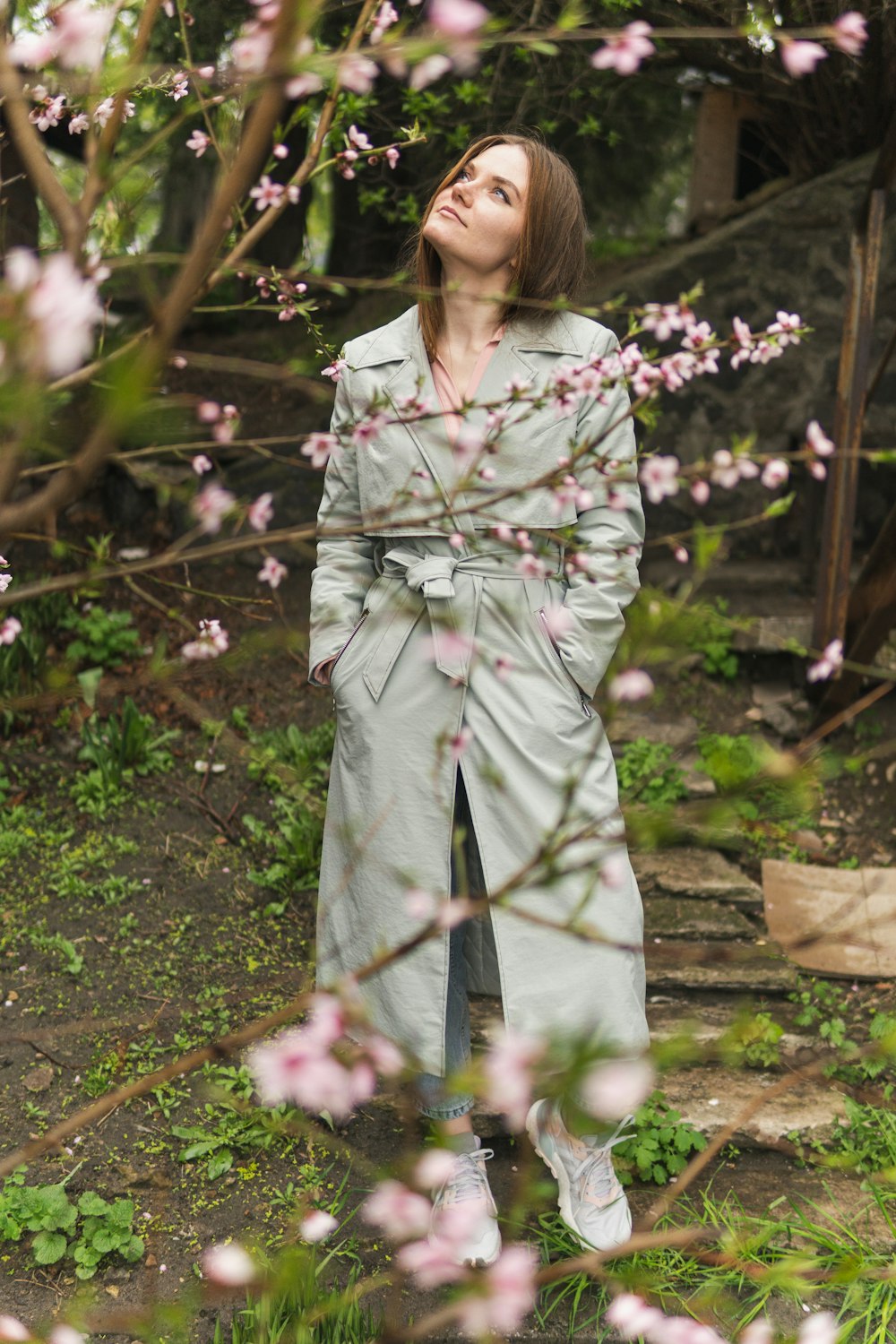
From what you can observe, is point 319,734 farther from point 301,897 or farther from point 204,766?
point 301,897

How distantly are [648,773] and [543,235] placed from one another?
6.31 feet

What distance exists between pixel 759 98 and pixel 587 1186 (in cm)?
433

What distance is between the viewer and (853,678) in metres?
3.90

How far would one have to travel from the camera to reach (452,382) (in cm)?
226

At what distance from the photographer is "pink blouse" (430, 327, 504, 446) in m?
2.21

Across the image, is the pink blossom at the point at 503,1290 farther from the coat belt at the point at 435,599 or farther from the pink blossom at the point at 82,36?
the coat belt at the point at 435,599

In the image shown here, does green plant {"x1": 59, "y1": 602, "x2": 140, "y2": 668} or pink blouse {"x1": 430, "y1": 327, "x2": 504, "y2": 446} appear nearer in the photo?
pink blouse {"x1": 430, "y1": 327, "x2": 504, "y2": 446}

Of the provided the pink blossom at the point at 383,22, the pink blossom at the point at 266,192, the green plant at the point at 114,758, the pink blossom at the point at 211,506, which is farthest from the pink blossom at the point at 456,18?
the green plant at the point at 114,758

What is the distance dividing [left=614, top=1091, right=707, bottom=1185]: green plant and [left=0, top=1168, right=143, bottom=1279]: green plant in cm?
101

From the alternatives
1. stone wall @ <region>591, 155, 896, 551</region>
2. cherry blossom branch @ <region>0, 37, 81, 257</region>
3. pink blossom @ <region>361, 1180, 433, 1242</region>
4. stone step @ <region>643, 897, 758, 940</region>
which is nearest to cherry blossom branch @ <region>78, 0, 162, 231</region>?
cherry blossom branch @ <region>0, 37, 81, 257</region>

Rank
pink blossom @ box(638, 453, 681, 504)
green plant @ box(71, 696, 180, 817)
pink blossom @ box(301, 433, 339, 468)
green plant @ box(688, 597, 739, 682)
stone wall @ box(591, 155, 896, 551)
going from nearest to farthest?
pink blossom @ box(638, 453, 681, 504) → pink blossom @ box(301, 433, 339, 468) → green plant @ box(71, 696, 180, 817) → green plant @ box(688, 597, 739, 682) → stone wall @ box(591, 155, 896, 551)

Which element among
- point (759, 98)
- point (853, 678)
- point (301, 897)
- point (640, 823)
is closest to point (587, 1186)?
point (301, 897)

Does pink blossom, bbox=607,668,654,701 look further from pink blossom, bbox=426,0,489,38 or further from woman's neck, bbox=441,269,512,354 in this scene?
woman's neck, bbox=441,269,512,354

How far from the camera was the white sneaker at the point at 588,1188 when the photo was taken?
2277 millimetres
